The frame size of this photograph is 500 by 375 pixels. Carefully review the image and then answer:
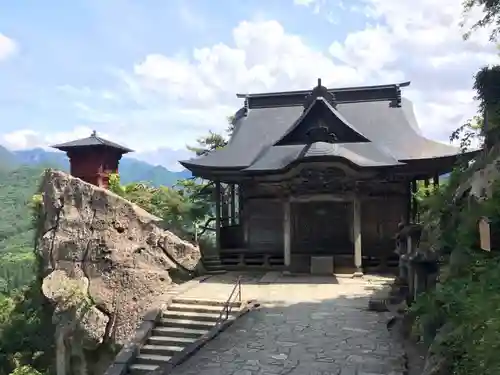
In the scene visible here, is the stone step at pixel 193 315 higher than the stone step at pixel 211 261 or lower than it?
lower

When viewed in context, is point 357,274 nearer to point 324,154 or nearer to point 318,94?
point 324,154

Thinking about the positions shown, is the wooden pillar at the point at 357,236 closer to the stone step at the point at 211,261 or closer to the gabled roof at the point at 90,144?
the stone step at the point at 211,261

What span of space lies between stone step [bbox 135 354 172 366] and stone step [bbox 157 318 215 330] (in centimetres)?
113

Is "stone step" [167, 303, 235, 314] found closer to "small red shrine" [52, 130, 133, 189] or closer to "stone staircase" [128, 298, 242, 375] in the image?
"stone staircase" [128, 298, 242, 375]

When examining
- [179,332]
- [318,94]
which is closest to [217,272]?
[179,332]

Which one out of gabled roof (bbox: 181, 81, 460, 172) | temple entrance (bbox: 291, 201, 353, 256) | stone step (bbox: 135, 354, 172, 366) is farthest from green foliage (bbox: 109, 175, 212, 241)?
stone step (bbox: 135, 354, 172, 366)

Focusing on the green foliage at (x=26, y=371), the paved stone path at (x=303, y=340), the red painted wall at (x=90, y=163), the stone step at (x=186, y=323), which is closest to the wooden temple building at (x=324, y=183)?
the paved stone path at (x=303, y=340)

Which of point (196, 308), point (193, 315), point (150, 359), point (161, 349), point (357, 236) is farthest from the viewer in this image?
point (357, 236)

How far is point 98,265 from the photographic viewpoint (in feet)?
50.6

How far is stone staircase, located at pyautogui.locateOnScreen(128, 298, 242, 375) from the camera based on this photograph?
34.1 ft

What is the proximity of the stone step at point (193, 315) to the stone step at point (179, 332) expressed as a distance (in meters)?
0.37

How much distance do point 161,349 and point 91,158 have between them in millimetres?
16831

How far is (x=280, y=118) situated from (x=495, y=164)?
14.8m

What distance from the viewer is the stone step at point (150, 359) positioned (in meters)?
10.3
